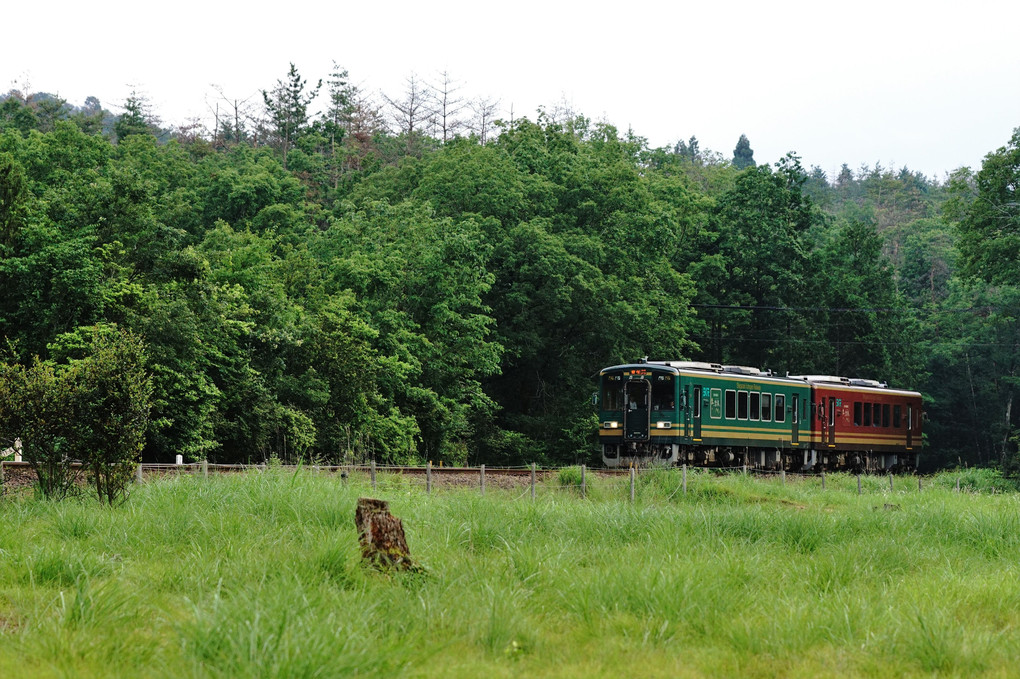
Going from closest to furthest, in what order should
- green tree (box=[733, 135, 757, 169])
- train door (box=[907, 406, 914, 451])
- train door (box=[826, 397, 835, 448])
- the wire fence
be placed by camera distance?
1. the wire fence
2. train door (box=[826, 397, 835, 448])
3. train door (box=[907, 406, 914, 451])
4. green tree (box=[733, 135, 757, 169])

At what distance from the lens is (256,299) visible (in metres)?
31.9

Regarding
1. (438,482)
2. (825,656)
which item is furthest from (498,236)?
(825,656)

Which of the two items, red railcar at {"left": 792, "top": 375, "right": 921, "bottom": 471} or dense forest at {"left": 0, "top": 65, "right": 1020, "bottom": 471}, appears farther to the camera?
red railcar at {"left": 792, "top": 375, "right": 921, "bottom": 471}

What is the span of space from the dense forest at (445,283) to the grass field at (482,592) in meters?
8.94

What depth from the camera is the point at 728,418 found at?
108 ft

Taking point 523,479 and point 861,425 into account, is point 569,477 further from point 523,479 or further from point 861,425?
point 861,425

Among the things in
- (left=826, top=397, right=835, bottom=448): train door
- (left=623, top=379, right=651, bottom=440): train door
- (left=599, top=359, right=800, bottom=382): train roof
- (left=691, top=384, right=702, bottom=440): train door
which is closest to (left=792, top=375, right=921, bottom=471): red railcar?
(left=826, top=397, right=835, bottom=448): train door

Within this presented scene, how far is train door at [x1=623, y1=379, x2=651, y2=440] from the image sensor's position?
3209cm

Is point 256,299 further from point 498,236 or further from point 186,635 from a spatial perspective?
point 186,635

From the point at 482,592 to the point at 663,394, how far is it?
74.9 feet

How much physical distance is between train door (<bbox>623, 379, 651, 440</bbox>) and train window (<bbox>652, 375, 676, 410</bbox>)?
240mm

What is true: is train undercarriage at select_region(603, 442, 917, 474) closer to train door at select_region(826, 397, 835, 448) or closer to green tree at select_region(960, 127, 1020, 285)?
train door at select_region(826, 397, 835, 448)

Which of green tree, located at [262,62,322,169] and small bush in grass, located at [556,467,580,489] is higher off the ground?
green tree, located at [262,62,322,169]

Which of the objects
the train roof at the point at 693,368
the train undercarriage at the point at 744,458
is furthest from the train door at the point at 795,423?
the train roof at the point at 693,368
